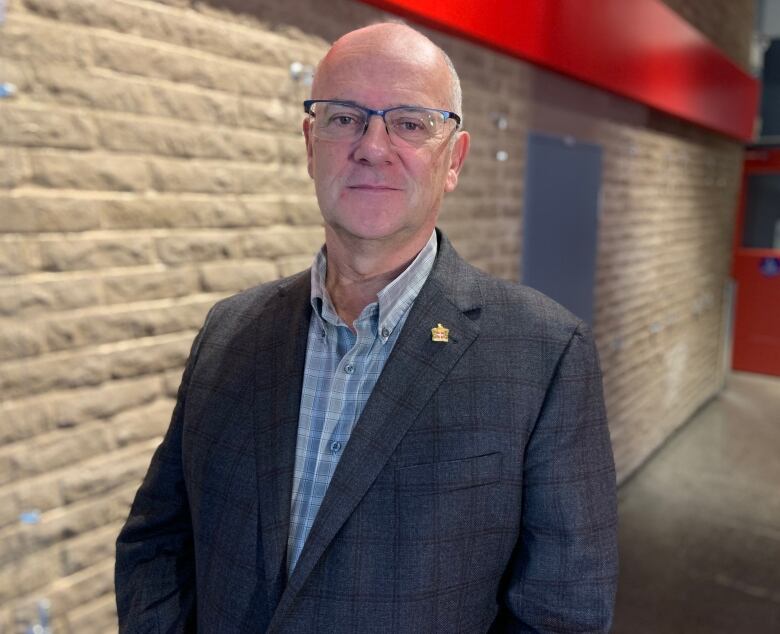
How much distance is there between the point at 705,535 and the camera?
461 centimetres

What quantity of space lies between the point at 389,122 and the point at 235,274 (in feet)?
3.32

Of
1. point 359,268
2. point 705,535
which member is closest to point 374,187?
point 359,268

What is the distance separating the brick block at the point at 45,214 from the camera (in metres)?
1.66

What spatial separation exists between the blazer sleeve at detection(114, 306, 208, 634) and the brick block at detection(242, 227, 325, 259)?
0.79 metres

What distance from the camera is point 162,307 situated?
2.01 meters

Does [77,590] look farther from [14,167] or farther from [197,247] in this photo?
[14,167]

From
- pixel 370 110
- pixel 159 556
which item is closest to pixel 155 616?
pixel 159 556

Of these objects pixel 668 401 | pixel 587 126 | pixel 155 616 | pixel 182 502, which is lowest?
pixel 668 401

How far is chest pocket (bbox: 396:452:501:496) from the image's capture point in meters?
1.26

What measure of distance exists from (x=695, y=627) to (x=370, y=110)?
10.8 feet

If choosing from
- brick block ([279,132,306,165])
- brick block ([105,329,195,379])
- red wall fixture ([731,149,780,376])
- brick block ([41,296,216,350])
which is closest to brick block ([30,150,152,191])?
brick block ([41,296,216,350])

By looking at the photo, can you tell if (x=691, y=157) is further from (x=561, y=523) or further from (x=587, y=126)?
(x=561, y=523)

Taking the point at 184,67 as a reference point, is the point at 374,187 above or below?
below

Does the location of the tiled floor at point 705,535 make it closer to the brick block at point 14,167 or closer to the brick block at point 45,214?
the brick block at point 45,214
